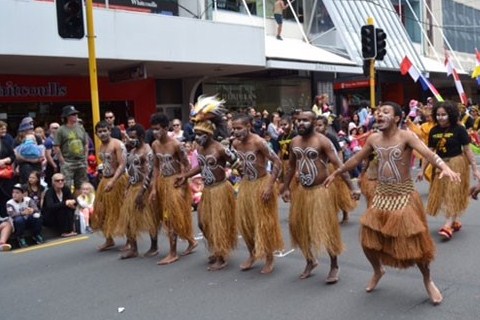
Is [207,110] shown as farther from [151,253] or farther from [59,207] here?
[59,207]

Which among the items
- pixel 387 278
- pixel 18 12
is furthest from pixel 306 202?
pixel 18 12

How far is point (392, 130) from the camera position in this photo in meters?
5.59

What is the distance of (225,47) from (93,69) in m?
6.66

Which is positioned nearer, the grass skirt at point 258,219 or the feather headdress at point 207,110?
the grass skirt at point 258,219

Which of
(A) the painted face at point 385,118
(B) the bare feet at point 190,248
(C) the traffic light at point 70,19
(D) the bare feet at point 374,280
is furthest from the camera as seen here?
(C) the traffic light at point 70,19

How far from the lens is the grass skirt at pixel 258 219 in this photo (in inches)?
259

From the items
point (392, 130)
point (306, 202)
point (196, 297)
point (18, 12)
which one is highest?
point (18, 12)

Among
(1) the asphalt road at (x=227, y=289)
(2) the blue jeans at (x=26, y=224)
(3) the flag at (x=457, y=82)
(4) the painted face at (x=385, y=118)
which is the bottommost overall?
(1) the asphalt road at (x=227, y=289)

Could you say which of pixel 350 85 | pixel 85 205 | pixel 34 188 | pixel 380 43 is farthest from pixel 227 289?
pixel 350 85

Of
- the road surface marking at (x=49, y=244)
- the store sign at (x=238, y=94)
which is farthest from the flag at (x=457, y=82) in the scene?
the road surface marking at (x=49, y=244)

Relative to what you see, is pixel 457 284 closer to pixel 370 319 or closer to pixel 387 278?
pixel 387 278

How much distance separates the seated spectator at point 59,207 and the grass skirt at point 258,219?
13.3 ft

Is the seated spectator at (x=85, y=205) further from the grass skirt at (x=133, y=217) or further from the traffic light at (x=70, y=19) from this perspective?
the traffic light at (x=70, y=19)

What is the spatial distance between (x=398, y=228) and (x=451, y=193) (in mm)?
2931
